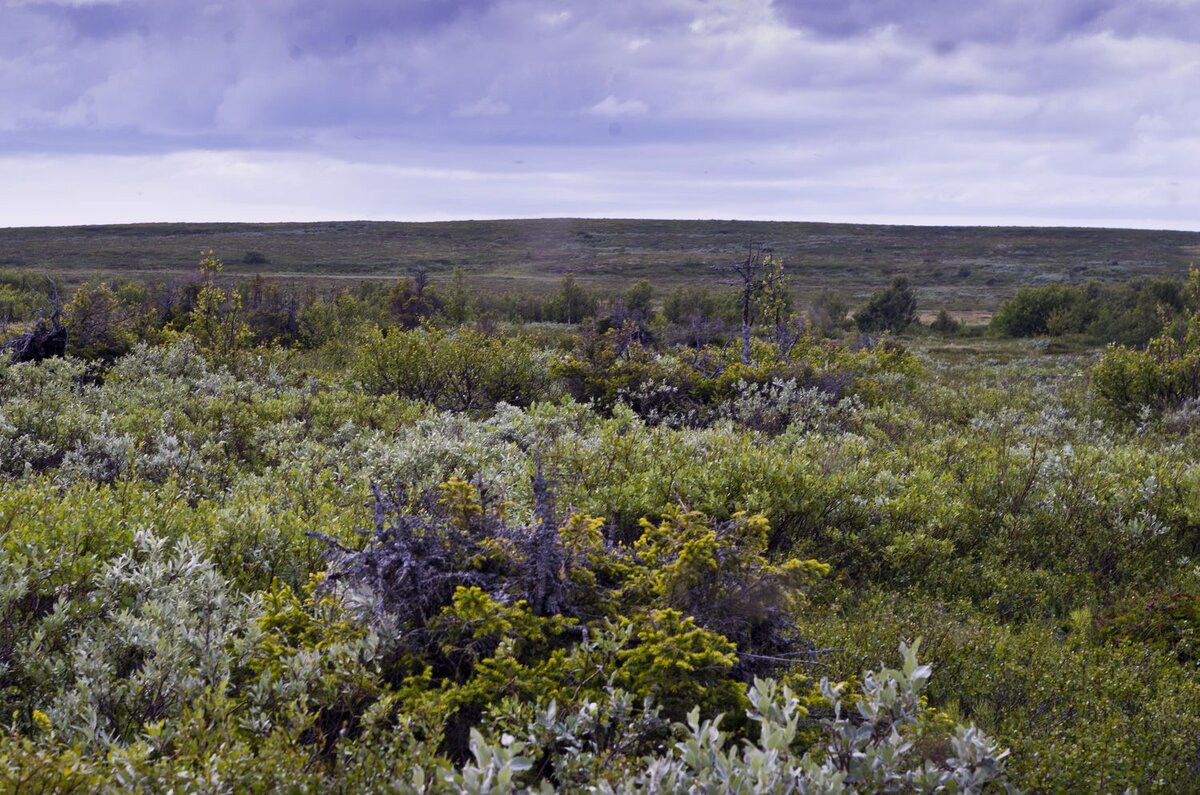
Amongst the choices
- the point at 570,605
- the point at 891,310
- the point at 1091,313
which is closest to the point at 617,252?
the point at 891,310

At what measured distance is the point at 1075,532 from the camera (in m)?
5.63

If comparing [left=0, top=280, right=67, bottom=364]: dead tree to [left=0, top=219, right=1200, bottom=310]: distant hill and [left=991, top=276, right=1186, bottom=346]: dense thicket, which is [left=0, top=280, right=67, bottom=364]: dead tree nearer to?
[left=991, top=276, right=1186, bottom=346]: dense thicket

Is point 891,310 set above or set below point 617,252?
below

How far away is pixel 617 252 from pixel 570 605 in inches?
3536

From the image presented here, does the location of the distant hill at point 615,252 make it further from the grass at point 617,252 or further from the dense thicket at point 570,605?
the dense thicket at point 570,605

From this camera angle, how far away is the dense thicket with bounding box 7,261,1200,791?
2.23 meters

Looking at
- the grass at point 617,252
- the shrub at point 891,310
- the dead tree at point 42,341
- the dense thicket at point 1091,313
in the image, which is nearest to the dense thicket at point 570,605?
the dead tree at point 42,341

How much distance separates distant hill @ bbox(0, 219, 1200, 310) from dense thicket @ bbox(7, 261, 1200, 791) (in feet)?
169

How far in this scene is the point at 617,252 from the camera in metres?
91.2

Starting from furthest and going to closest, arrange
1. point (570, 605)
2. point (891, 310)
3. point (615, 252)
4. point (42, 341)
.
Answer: point (615, 252) → point (891, 310) → point (42, 341) → point (570, 605)

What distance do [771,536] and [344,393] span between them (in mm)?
5408

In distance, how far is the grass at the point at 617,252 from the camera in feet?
218

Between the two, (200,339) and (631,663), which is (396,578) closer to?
(631,663)

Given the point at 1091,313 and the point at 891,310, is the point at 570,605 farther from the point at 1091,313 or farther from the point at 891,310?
the point at 891,310
